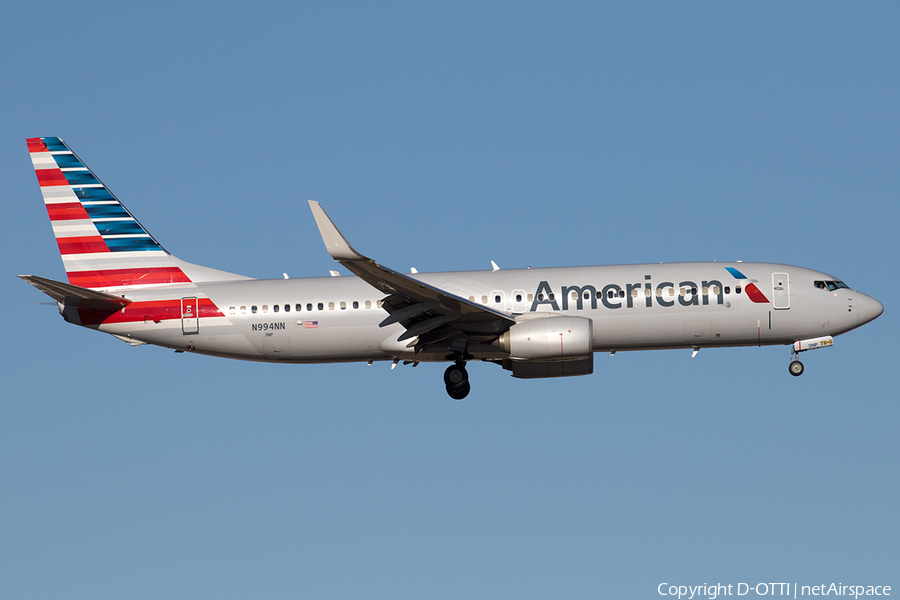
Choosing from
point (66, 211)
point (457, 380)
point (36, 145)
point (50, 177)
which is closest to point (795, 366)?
point (457, 380)

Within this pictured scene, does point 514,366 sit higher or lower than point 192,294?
lower

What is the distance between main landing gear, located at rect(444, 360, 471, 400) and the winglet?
747cm

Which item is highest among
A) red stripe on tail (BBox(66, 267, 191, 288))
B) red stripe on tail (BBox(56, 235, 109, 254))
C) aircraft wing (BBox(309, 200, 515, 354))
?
red stripe on tail (BBox(56, 235, 109, 254))

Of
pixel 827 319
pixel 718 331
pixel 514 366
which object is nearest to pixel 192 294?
pixel 514 366

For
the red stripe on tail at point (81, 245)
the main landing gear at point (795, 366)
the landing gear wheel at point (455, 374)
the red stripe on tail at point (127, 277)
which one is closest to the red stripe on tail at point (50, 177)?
the red stripe on tail at point (81, 245)

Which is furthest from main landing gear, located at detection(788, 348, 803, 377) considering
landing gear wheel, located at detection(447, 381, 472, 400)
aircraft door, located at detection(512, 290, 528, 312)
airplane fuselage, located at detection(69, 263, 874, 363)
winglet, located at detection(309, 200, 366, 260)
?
winglet, located at detection(309, 200, 366, 260)

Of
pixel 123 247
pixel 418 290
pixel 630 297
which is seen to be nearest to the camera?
pixel 418 290

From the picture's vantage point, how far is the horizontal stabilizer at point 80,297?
3222 cm

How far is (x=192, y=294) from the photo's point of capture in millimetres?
34688

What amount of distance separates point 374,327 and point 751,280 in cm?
1271

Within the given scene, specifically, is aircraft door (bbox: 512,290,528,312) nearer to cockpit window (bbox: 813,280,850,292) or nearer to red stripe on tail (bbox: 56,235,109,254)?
cockpit window (bbox: 813,280,850,292)

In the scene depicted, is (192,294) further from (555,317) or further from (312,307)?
(555,317)

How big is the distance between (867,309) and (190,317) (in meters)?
23.1

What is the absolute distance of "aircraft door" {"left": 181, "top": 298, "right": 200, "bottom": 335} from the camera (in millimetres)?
34281
